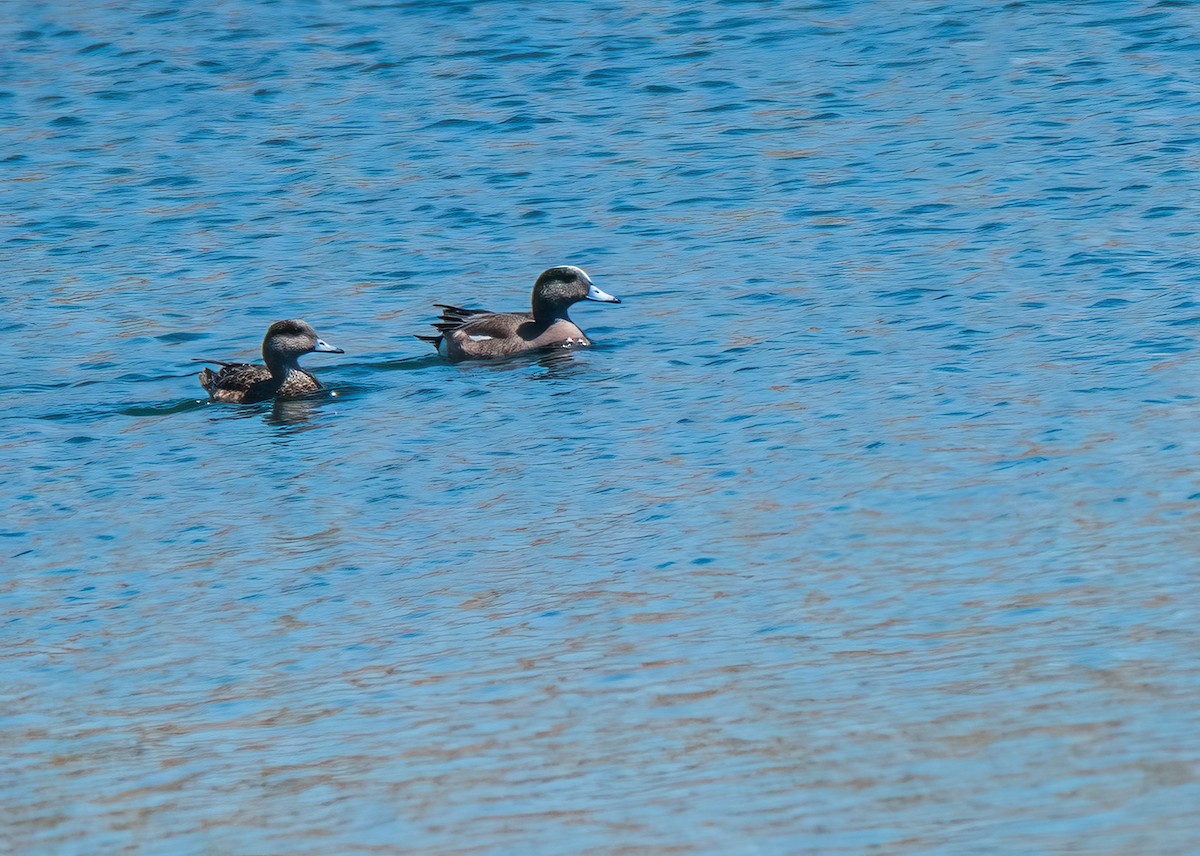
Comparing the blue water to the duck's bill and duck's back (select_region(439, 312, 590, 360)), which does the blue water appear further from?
the duck's bill

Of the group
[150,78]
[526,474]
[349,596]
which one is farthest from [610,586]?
[150,78]

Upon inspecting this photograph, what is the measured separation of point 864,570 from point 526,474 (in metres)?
3.03

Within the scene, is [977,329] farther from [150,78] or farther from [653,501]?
[150,78]

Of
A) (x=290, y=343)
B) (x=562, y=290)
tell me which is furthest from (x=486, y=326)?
(x=290, y=343)

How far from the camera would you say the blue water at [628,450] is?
7.44 m

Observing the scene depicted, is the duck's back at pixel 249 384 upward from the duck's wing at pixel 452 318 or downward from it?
downward

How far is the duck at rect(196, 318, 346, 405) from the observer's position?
1459 centimetres

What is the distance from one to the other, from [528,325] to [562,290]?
0.42 meters

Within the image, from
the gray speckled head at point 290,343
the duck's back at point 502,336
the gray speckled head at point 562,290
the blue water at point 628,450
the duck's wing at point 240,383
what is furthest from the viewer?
the gray speckled head at point 562,290

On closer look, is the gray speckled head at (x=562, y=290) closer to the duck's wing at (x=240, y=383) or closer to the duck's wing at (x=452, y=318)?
the duck's wing at (x=452, y=318)

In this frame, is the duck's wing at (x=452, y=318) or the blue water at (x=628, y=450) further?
the duck's wing at (x=452, y=318)

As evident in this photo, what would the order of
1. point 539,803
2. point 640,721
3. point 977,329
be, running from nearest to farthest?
point 539,803 → point 640,721 → point 977,329

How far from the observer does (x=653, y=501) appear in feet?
36.2

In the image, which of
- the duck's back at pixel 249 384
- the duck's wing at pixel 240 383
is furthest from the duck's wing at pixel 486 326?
the duck's wing at pixel 240 383
